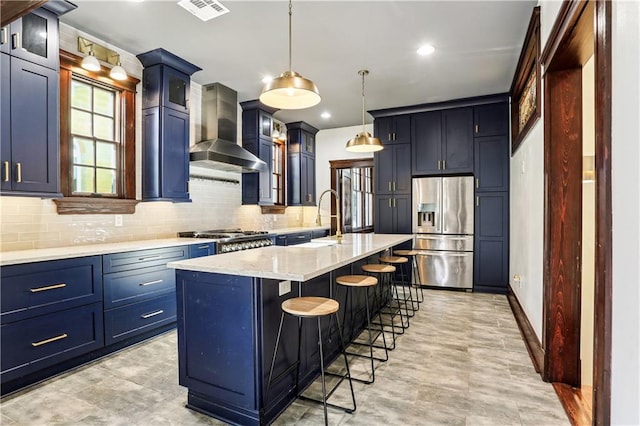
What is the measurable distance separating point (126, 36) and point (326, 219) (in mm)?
4741

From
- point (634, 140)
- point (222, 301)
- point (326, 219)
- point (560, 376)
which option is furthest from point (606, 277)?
point (326, 219)

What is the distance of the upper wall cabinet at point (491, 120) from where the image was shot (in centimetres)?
514

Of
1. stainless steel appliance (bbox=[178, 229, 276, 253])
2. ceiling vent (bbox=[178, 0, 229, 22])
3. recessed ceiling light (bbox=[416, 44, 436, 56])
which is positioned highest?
recessed ceiling light (bbox=[416, 44, 436, 56])

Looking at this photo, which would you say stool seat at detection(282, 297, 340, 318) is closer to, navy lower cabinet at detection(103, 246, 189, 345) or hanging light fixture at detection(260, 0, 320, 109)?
hanging light fixture at detection(260, 0, 320, 109)

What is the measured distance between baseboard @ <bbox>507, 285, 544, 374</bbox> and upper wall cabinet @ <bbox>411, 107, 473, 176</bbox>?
2.20 meters

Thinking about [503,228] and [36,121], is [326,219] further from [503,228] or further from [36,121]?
[36,121]

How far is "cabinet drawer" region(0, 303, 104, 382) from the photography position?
2.30 metres

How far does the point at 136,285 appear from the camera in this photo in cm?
314

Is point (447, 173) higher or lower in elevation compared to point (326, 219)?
higher

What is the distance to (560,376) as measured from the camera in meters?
2.40

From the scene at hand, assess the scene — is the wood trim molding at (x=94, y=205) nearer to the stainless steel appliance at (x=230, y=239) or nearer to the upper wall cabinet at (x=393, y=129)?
the stainless steel appliance at (x=230, y=239)

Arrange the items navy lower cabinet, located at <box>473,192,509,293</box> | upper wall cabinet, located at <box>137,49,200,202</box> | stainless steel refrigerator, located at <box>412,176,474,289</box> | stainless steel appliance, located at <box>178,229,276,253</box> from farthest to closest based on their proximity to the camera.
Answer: stainless steel refrigerator, located at <box>412,176,474,289</box>
navy lower cabinet, located at <box>473,192,509,293</box>
stainless steel appliance, located at <box>178,229,276,253</box>
upper wall cabinet, located at <box>137,49,200,202</box>

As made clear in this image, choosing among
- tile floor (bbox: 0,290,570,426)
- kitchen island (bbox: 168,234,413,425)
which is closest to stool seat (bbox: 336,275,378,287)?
kitchen island (bbox: 168,234,413,425)

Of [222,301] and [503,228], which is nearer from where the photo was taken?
[222,301]
